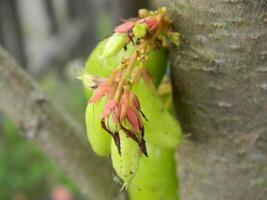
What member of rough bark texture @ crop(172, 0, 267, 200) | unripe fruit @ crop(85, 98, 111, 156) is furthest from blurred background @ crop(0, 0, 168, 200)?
unripe fruit @ crop(85, 98, 111, 156)

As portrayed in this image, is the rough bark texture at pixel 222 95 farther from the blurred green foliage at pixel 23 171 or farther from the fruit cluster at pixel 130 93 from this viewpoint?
the blurred green foliage at pixel 23 171

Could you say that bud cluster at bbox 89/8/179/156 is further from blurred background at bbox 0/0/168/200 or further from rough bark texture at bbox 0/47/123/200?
blurred background at bbox 0/0/168/200

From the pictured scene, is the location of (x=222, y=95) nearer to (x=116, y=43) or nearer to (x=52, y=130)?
(x=116, y=43)

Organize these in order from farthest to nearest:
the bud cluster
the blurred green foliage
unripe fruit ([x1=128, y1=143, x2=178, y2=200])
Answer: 1. the blurred green foliage
2. unripe fruit ([x1=128, y1=143, x2=178, y2=200])
3. the bud cluster

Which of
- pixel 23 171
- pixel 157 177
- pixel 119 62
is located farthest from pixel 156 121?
pixel 23 171

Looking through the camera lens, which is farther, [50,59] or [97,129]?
[50,59]

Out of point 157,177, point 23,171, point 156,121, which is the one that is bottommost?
point 23,171


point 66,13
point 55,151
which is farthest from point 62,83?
point 55,151
